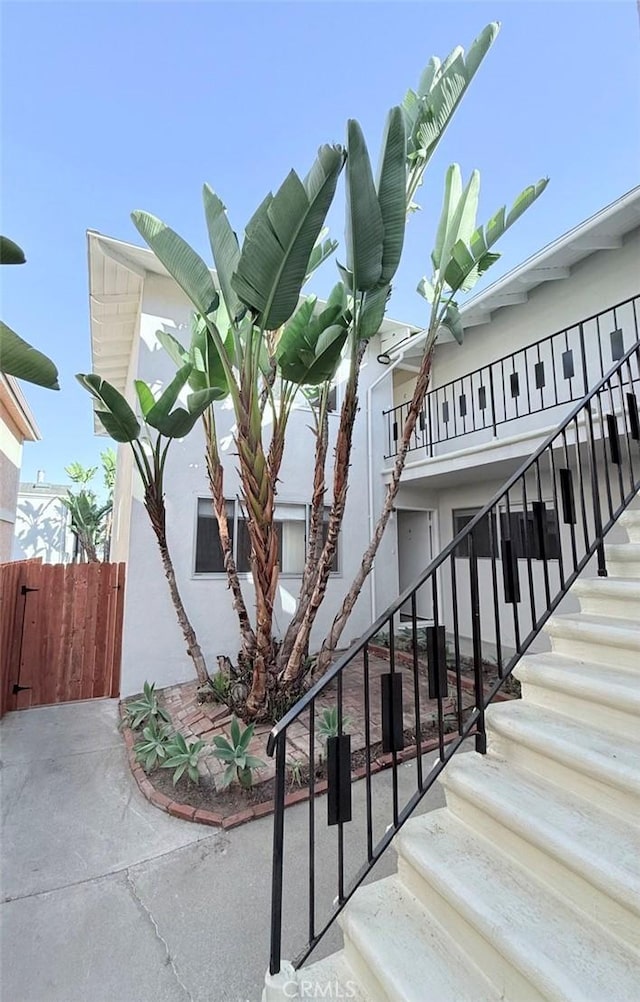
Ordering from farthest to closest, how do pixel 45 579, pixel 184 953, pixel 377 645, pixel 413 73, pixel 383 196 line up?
pixel 377 645 → pixel 45 579 → pixel 413 73 → pixel 383 196 → pixel 184 953

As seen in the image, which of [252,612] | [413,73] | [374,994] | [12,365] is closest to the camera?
[374,994]

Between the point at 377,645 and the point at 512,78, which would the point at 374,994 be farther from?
the point at 512,78

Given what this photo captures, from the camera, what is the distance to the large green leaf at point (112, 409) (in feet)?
12.8

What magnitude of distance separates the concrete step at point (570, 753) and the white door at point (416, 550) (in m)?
6.79

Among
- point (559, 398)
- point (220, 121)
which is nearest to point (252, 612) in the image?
point (559, 398)

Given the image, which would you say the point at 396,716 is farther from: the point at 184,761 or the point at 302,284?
the point at 302,284

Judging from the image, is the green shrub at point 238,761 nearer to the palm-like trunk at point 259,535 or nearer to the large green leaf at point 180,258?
the palm-like trunk at point 259,535

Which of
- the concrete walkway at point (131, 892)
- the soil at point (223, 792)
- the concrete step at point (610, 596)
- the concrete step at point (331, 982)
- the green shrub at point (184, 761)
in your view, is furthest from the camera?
the green shrub at point (184, 761)

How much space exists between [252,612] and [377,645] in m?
2.48

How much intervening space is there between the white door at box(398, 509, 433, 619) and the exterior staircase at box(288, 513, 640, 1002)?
6.71m

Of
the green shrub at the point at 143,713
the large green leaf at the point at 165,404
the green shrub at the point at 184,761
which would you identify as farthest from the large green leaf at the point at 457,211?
the green shrub at the point at 143,713

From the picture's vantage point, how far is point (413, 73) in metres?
5.31

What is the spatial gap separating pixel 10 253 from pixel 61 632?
5741 mm

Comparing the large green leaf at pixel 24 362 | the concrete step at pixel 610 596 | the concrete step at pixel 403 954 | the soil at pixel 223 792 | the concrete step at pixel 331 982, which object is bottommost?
the soil at pixel 223 792
